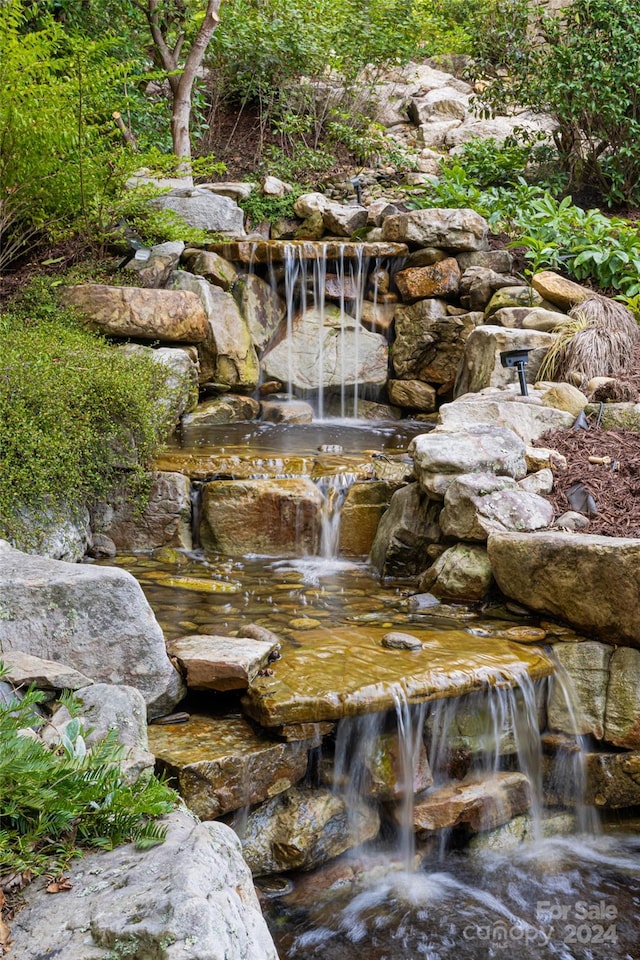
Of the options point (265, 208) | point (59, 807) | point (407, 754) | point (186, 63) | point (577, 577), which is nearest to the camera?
point (59, 807)

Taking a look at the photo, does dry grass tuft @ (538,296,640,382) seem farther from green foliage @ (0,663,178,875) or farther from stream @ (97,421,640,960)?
green foliage @ (0,663,178,875)

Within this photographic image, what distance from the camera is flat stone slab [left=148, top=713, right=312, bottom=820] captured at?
3016mm

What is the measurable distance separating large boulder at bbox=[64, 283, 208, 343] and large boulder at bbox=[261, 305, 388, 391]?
1.88 meters

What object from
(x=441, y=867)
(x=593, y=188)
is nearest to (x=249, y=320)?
(x=593, y=188)

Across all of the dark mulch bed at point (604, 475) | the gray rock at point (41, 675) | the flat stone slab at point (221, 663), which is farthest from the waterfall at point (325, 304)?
the gray rock at point (41, 675)

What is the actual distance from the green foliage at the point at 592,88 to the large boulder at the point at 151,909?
A: 36.3 feet

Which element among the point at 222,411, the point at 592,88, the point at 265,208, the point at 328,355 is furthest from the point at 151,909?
the point at 592,88

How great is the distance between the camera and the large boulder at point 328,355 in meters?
9.41

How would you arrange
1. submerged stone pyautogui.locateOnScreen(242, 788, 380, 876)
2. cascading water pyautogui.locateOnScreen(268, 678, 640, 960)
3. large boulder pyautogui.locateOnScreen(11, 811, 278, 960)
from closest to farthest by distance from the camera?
large boulder pyautogui.locateOnScreen(11, 811, 278, 960) < cascading water pyautogui.locateOnScreen(268, 678, 640, 960) < submerged stone pyautogui.locateOnScreen(242, 788, 380, 876)

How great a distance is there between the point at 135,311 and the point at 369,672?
4.92 meters

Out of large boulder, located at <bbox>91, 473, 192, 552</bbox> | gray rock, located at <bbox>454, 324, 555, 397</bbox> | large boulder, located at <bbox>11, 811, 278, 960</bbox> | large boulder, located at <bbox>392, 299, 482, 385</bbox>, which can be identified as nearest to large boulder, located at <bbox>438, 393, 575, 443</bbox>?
gray rock, located at <bbox>454, 324, 555, 397</bbox>

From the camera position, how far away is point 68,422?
4.98 meters

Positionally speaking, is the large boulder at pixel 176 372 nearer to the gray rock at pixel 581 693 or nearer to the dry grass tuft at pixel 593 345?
the dry grass tuft at pixel 593 345

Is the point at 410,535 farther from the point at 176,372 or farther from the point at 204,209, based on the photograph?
the point at 204,209
